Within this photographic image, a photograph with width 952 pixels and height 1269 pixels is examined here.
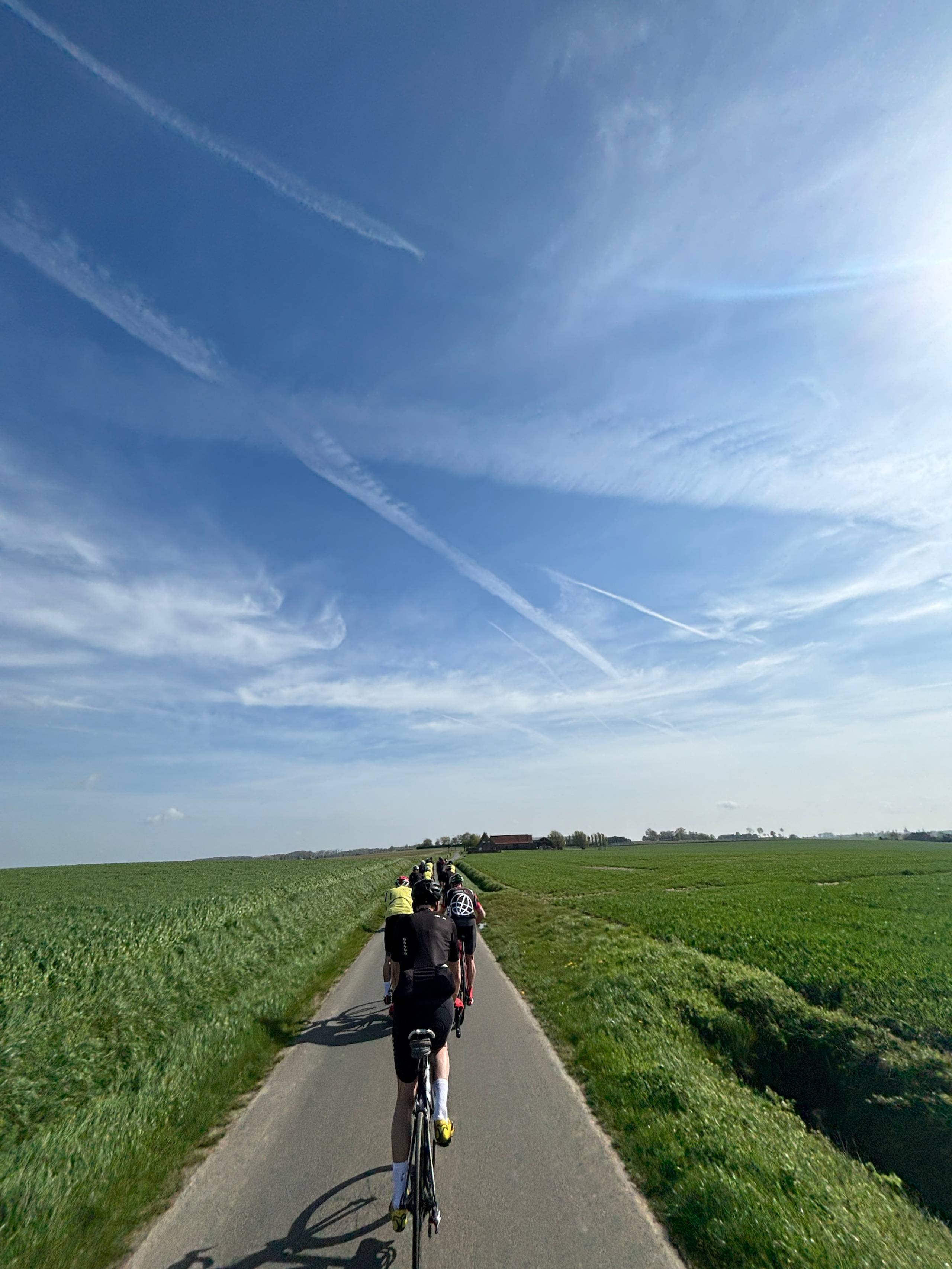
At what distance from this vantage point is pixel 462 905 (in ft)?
31.4

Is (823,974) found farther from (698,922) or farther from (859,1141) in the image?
(698,922)

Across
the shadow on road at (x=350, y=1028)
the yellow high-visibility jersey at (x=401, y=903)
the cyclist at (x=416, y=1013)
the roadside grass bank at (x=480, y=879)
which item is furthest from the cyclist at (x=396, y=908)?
the roadside grass bank at (x=480, y=879)

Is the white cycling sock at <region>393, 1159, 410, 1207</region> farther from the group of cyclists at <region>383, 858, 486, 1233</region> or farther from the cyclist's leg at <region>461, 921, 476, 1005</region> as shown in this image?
the cyclist's leg at <region>461, 921, 476, 1005</region>

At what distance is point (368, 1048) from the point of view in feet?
30.9

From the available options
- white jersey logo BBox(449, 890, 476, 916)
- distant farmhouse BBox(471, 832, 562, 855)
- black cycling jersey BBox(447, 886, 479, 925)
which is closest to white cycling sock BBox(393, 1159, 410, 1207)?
black cycling jersey BBox(447, 886, 479, 925)

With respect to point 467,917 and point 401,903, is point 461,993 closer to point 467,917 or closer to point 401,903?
point 467,917

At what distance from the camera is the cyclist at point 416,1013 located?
188 inches

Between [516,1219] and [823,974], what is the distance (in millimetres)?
11471

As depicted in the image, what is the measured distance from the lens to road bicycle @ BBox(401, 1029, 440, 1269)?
13.9 feet

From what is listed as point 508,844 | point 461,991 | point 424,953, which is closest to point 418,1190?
point 424,953

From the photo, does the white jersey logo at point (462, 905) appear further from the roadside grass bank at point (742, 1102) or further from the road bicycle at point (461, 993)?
the roadside grass bank at point (742, 1102)

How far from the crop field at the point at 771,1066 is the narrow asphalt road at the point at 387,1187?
1.70ft

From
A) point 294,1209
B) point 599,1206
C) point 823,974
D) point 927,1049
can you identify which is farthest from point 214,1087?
point 823,974

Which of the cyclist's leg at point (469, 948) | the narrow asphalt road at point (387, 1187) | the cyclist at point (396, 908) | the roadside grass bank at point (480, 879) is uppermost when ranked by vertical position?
the cyclist at point (396, 908)
